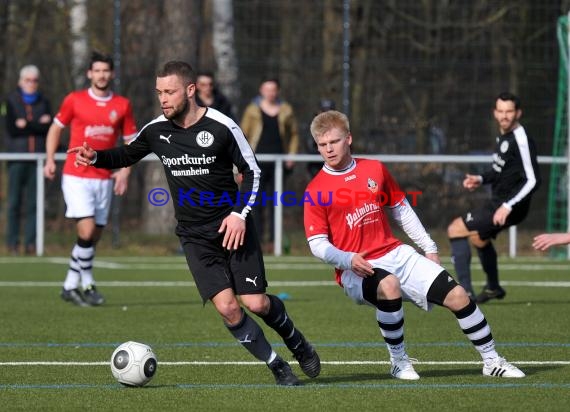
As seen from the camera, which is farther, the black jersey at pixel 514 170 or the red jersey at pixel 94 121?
the red jersey at pixel 94 121

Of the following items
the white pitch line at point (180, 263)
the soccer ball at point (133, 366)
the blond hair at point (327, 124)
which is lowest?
the white pitch line at point (180, 263)

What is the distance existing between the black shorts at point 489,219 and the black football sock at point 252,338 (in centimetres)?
435

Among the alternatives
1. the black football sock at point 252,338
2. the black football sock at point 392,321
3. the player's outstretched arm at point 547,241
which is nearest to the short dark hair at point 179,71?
the black football sock at point 252,338

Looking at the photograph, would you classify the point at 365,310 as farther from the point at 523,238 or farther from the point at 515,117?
the point at 523,238

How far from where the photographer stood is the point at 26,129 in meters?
16.0

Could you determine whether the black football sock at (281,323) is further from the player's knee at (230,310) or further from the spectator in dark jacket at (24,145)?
the spectator in dark jacket at (24,145)

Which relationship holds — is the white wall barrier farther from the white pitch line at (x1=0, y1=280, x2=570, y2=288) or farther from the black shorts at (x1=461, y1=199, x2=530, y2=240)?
the black shorts at (x1=461, y1=199, x2=530, y2=240)

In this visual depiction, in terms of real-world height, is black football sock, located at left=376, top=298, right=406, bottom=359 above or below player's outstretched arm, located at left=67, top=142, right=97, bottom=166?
below

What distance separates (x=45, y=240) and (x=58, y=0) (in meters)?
3.66

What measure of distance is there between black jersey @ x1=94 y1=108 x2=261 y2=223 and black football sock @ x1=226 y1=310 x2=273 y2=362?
63 centimetres

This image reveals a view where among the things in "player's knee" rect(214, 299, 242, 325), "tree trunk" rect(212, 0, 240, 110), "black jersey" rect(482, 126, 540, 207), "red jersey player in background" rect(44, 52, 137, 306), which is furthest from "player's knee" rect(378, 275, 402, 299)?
"tree trunk" rect(212, 0, 240, 110)

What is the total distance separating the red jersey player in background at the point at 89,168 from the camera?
11078mm

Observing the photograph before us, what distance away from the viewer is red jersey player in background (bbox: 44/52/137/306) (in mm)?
11078

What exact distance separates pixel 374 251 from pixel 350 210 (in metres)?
0.27
